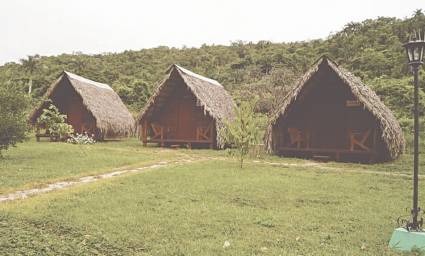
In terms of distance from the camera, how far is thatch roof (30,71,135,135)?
65.5 ft

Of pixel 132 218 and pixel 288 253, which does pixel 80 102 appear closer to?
pixel 132 218

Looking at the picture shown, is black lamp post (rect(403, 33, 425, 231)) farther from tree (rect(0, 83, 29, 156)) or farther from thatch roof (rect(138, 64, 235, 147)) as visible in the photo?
thatch roof (rect(138, 64, 235, 147))

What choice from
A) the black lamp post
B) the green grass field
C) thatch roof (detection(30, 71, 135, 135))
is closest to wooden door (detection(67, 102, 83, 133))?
thatch roof (detection(30, 71, 135, 135))

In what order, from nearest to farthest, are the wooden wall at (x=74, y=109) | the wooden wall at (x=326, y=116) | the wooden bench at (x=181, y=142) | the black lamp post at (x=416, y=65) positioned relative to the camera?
the black lamp post at (x=416, y=65), the wooden wall at (x=326, y=116), the wooden bench at (x=181, y=142), the wooden wall at (x=74, y=109)

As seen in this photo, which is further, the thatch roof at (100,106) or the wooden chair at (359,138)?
the thatch roof at (100,106)

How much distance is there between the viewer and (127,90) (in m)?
31.9

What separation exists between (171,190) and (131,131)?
54.9 ft

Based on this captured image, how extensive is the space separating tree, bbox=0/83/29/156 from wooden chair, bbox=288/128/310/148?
9242 millimetres

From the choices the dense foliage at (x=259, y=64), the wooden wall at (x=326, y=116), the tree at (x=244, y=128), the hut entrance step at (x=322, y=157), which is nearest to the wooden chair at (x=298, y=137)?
the wooden wall at (x=326, y=116)

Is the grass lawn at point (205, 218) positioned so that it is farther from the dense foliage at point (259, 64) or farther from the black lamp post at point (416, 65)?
the dense foliage at point (259, 64)

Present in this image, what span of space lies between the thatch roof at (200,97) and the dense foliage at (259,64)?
6.52m

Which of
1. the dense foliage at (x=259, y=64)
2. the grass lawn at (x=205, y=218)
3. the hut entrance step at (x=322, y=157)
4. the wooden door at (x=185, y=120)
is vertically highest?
the dense foliage at (x=259, y=64)

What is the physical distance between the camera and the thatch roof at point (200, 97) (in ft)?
55.0

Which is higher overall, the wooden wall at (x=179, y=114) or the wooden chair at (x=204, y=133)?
the wooden wall at (x=179, y=114)
